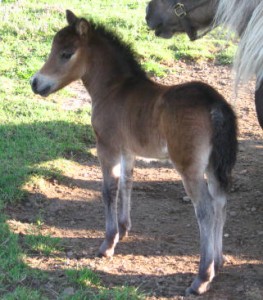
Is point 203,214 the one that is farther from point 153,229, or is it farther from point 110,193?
point 153,229

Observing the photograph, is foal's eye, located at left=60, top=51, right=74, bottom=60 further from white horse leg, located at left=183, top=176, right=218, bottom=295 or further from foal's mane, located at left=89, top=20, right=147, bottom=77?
white horse leg, located at left=183, top=176, right=218, bottom=295

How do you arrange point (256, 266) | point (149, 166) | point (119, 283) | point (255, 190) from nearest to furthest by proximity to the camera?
point (119, 283) < point (256, 266) < point (255, 190) < point (149, 166)

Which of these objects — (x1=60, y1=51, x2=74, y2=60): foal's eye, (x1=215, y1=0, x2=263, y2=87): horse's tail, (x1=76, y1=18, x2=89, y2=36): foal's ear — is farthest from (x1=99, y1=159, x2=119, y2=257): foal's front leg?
(x1=215, y1=0, x2=263, y2=87): horse's tail

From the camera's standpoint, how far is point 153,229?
4.59 metres

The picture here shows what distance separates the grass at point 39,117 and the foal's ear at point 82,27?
1.43 feet

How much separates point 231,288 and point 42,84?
6.03 feet

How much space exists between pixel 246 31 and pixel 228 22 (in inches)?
12.4

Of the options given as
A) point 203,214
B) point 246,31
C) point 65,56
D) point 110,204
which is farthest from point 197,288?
point 65,56

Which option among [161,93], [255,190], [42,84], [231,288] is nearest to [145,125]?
[161,93]

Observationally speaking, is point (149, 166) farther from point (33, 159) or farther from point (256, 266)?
point (256, 266)

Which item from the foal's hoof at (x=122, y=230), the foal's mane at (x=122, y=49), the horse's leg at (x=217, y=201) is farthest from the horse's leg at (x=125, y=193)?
the horse's leg at (x=217, y=201)

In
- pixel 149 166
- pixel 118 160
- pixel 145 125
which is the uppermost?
pixel 145 125

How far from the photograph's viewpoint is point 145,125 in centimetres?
382

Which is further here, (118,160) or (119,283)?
(118,160)
